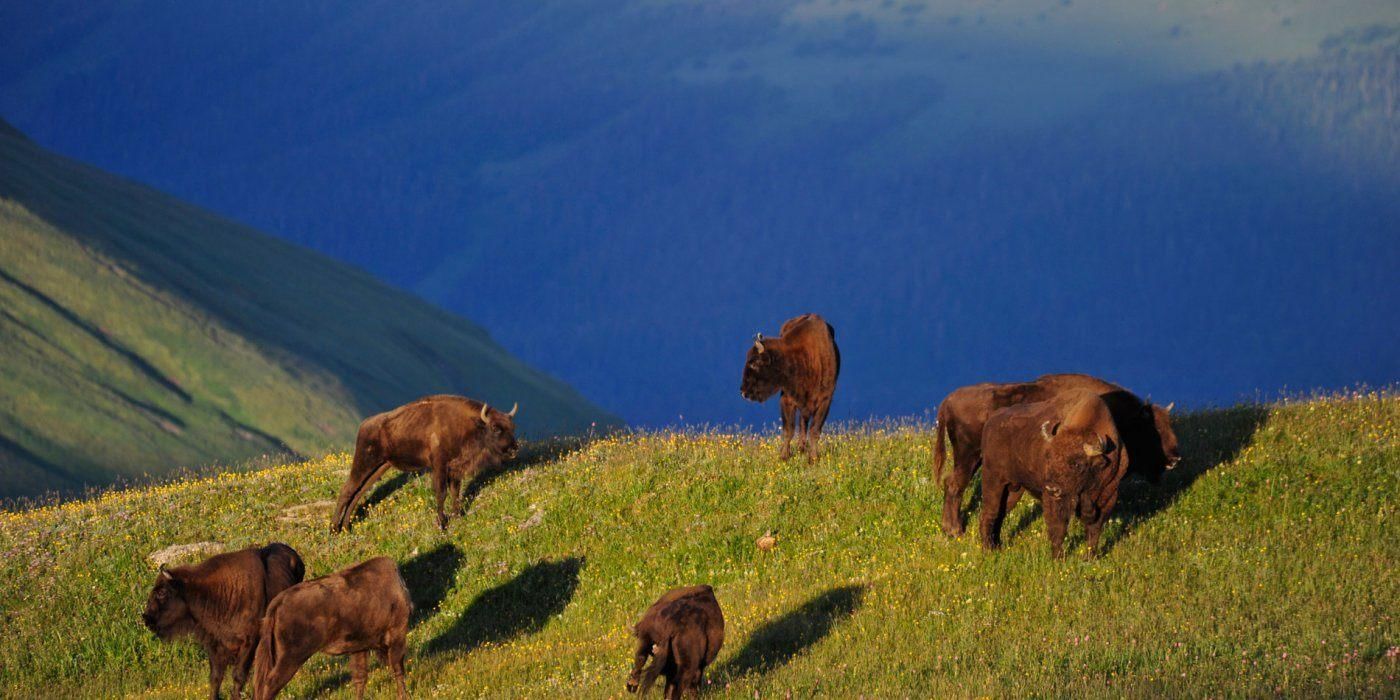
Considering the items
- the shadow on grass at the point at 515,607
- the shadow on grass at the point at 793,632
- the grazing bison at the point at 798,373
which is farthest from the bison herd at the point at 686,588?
the grazing bison at the point at 798,373

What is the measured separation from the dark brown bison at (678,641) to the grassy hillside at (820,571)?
1.46 ft

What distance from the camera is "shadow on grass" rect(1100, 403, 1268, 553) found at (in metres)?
17.9

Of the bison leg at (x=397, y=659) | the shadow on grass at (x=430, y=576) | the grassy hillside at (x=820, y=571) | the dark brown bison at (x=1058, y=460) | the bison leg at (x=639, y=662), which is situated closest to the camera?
the bison leg at (x=639, y=662)

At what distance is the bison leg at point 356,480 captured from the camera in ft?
72.8

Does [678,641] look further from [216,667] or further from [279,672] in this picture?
[216,667]

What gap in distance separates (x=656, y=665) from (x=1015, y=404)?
6.90 metres

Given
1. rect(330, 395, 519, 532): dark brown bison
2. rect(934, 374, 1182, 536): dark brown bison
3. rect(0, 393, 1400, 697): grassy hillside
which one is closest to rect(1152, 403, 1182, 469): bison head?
rect(934, 374, 1182, 536): dark brown bison

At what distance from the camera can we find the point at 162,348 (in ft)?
351

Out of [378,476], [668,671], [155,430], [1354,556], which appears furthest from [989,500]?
[155,430]

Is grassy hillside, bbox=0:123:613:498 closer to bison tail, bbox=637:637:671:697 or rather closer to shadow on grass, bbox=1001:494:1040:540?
shadow on grass, bbox=1001:494:1040:540

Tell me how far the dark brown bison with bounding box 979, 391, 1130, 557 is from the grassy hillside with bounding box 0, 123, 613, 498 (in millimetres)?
64701

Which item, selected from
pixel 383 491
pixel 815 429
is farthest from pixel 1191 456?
pixel 383 491

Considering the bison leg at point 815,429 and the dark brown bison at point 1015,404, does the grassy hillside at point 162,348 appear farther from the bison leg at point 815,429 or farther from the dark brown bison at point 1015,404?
the dark brown bison at point 1015,404

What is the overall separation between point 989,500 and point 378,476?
1087cm
